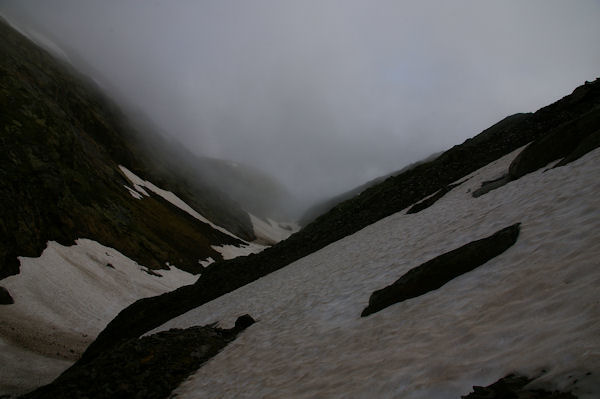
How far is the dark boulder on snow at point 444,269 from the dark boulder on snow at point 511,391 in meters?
4.48

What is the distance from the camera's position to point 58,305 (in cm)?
2516

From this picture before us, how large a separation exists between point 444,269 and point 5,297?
996 inches

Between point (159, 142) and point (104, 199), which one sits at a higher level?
point (159, 142)

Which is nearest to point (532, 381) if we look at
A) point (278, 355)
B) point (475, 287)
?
point (475, 287)

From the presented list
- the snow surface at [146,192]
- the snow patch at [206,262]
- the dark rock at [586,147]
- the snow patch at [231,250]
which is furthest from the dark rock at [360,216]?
the snow patch at [231,250]

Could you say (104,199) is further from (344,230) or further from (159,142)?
(159,142)

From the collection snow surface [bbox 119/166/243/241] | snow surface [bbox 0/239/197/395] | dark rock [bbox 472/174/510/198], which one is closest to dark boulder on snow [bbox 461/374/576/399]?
dark rock [bbox 472/174/510/198]

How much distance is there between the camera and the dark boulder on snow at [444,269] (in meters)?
8.35

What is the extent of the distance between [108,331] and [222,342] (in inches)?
573

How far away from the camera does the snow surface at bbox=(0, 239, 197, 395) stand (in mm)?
17984

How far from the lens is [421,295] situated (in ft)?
27.6

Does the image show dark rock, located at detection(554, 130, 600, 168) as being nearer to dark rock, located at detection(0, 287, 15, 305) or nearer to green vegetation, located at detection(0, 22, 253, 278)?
dark rock, located at detection(0, 287, 15, 305)

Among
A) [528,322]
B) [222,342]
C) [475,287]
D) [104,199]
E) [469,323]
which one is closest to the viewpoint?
[528,322]

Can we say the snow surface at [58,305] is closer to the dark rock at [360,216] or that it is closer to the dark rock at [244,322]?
the dark rock at [360,216]
